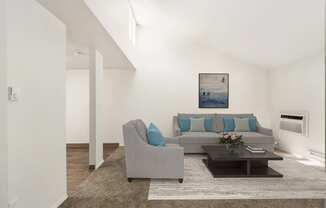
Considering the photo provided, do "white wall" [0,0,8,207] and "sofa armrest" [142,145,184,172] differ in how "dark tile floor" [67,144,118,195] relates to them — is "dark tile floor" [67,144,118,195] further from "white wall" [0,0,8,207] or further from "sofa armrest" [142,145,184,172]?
"white wall" [0,0,8,207]

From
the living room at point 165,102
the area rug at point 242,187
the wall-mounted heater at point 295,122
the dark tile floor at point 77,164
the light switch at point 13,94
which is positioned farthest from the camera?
the wall-mounted heater at point 295,122

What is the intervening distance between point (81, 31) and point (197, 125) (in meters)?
3.49

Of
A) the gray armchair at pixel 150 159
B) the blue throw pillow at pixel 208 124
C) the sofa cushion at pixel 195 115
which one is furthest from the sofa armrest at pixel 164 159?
the sofa cushion at pixel 195 115

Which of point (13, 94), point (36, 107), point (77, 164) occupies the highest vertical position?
point (13, 94)

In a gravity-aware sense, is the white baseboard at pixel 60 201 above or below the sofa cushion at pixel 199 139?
below

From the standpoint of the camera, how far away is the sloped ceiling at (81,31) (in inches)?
79.2

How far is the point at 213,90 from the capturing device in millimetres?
5812

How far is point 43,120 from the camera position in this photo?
2.06 m

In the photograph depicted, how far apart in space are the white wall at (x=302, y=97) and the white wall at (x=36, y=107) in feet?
14.7

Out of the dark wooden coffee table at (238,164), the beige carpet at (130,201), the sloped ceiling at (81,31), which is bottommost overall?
the beige carpet at (130,201)

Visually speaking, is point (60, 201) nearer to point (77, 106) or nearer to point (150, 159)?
point (150, 159)

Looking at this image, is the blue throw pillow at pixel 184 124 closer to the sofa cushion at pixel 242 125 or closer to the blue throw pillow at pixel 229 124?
the blue throw pillow at pixel 229 124

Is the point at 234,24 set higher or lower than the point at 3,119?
higher

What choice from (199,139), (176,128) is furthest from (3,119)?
(176,128)
